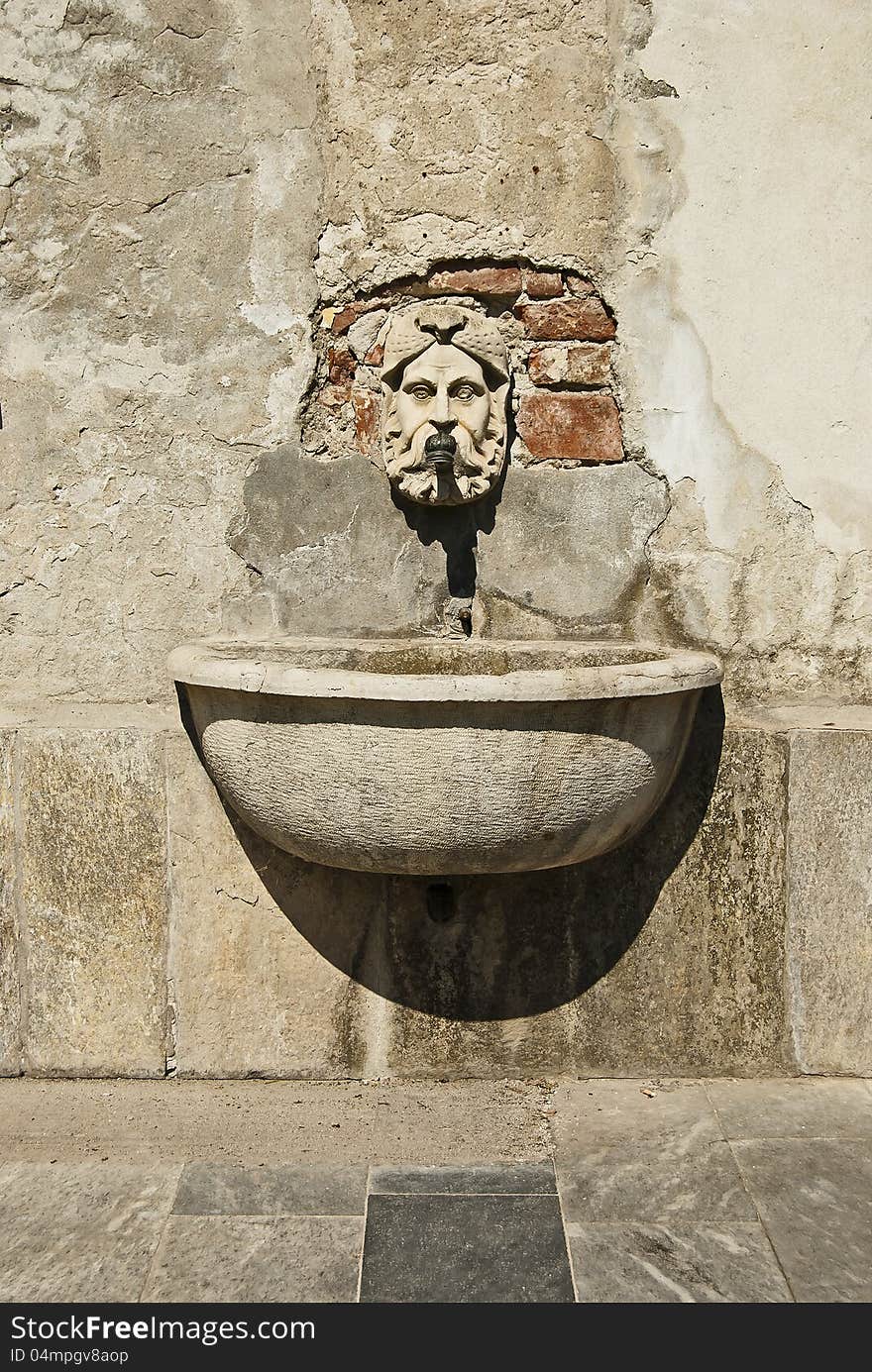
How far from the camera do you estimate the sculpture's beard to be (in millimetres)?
2396

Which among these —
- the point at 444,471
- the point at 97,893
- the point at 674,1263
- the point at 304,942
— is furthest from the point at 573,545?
the point at 674,1263

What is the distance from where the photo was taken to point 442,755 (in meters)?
1.96

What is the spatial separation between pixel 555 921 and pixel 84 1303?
1.19m

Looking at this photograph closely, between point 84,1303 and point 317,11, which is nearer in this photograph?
point 84,1303

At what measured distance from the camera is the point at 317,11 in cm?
242

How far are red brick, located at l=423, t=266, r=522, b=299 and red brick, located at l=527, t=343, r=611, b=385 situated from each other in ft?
0.52

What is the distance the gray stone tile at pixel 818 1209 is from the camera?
1.72m

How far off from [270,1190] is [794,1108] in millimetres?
1080

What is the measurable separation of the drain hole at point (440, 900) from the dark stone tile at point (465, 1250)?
614 mm

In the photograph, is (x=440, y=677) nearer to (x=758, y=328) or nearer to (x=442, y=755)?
(x=442, y=755)

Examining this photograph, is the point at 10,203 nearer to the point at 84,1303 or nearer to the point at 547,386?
the point at 547,386

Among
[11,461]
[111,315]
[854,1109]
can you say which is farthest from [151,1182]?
[111,315]

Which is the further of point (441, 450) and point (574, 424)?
point (574, 424)

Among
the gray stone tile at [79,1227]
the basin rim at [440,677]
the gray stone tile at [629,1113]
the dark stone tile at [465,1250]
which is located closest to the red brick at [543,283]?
the basin rim at [440,677]
